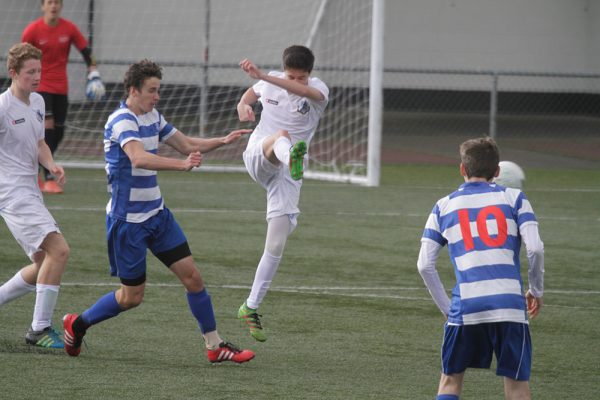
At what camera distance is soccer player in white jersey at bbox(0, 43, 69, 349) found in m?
6.30

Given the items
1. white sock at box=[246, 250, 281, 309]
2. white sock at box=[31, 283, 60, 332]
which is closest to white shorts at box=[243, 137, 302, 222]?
white sock at box=[246, 250, 281, 309]

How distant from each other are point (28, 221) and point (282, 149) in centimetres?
154

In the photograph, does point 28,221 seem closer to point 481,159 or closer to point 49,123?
point 481,159

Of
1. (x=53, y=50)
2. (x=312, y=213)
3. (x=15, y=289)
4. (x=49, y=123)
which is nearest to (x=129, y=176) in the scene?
(x=15, y=289)

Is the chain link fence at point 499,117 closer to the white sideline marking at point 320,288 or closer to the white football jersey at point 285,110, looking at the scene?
the white sideline marking at point 320,288

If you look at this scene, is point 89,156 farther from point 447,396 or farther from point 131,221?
point 447,396

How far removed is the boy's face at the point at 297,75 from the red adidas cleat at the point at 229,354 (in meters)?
1.92

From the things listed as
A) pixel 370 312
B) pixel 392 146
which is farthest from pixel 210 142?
pixel 392 146

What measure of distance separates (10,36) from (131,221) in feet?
51.4

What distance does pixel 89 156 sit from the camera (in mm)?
17812

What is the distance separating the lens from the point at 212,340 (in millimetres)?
6125

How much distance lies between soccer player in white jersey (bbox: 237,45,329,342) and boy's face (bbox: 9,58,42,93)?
1223 mm

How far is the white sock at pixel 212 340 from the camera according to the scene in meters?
6.10

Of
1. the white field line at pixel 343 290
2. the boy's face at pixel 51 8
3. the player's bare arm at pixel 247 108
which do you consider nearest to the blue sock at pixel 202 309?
the player's bare arm at pixel 247 108
